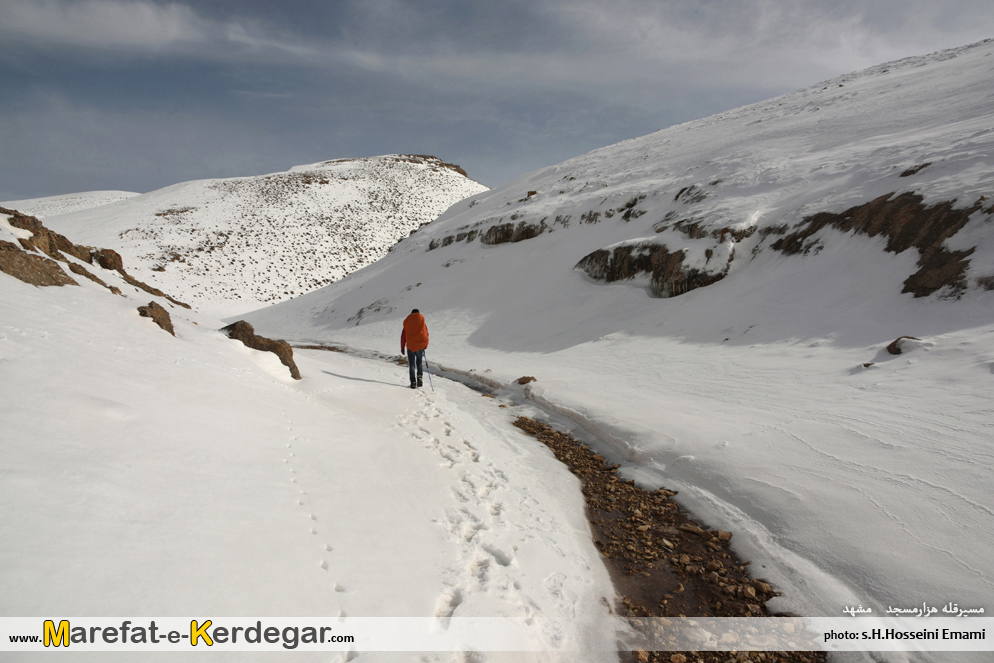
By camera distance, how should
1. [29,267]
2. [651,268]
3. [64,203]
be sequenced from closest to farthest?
[29,267] < [651,268] < [64,203]

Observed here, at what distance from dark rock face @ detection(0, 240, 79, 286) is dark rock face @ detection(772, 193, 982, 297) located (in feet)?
46.2

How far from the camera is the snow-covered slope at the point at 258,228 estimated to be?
33.7 metres

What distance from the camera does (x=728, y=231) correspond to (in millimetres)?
13375

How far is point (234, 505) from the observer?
332cm

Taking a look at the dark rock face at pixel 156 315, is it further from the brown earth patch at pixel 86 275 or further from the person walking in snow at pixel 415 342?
the person walking in snow at pixel 415 342

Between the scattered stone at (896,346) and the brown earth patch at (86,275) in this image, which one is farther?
the brown earth patch at (86,275)

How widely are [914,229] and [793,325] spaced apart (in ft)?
11.1

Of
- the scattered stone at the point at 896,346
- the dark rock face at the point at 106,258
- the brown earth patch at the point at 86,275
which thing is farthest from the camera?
the dark rock face at the point at 106,258

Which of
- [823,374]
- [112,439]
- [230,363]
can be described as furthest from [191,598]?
[823,374]

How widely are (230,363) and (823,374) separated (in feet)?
30.8

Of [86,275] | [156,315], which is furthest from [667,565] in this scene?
[86,275]

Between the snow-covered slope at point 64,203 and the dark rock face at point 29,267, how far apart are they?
54632mm

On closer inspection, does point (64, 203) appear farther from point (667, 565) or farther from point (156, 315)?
point (667, 565)

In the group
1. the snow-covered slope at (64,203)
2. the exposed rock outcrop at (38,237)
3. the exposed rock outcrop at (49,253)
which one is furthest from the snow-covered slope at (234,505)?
the snow-covered slope at (64,203)
